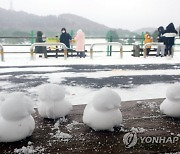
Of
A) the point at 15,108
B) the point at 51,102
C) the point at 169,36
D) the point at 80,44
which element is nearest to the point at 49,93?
the point at 51,102

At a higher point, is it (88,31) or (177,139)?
(88,31)

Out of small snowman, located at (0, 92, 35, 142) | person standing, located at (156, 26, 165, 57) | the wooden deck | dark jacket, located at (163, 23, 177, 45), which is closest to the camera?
the wooden deck

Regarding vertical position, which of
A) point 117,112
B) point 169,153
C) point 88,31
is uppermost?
point 88,31

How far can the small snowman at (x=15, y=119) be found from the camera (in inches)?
96.3

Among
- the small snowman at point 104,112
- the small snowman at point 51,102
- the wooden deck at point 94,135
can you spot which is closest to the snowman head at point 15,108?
the wooden deck at point 94,135

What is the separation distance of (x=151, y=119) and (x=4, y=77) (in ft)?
18.5

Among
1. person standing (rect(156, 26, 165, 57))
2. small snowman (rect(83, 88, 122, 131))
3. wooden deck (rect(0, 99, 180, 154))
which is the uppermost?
person standing (rect(156, 26, 165, 57))

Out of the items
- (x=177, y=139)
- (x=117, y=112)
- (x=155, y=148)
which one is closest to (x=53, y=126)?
(x=117, y=112)

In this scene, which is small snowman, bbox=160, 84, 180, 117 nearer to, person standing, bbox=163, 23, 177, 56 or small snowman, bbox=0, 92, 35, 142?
small snowman, bbox=0, 92, 35, 142

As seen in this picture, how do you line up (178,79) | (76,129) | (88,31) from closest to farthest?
(76,129) → (178,79) → (88,31)

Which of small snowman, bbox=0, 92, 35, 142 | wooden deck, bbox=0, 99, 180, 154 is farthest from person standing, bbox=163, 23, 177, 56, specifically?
small snowman, bbox=0, 92, 35, 142

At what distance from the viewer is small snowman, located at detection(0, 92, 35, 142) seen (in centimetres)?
245

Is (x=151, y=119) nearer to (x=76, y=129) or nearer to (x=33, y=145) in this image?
(x=76, y=129)

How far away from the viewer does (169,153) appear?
228 centimetres
